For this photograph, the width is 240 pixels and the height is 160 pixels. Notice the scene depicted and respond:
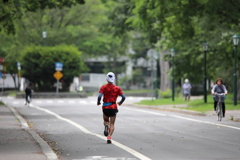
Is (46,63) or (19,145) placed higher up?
(46,63)

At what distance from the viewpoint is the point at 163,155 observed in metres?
13.8

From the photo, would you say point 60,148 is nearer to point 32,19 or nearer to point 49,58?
point 49,58

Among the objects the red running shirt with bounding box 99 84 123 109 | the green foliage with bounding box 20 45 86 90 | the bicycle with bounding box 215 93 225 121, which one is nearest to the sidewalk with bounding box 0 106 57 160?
the red running shirt with bounding box 99 84 123 109

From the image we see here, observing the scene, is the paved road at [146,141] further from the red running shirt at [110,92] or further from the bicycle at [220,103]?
the bicycle at [220,103]

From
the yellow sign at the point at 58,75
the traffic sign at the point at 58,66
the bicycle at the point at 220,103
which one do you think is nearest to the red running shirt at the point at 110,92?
the bicycle at the point at 220,103

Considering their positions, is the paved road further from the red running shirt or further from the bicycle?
the bicycle

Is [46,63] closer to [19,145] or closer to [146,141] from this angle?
[146,141]

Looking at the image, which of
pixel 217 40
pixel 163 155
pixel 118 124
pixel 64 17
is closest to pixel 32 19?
pixel 64 17

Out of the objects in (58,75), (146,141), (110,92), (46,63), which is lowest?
(146,141)

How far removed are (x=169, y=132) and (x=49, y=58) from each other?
153ft

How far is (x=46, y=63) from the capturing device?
65438 mm

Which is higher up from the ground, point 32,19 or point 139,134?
point 32,19

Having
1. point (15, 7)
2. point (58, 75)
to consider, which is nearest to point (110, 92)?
point (15, 7)

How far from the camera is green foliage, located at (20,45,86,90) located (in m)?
65.2
